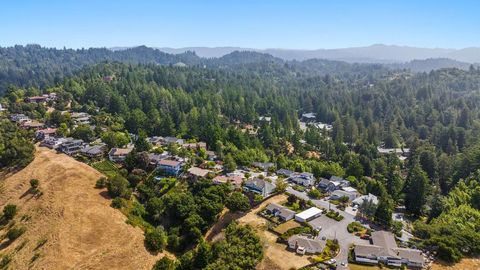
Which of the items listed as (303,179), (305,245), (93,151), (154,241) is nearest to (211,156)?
(303,179)

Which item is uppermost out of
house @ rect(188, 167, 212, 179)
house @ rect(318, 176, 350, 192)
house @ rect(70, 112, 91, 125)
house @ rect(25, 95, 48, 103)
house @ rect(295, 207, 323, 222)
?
house @ rect(25, 95, 48, 103)

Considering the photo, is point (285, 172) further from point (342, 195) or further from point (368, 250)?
point (368, 250)

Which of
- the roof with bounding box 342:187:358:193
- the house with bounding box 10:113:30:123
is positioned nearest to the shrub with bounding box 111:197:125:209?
the roof with bounding box 342:187:358:193

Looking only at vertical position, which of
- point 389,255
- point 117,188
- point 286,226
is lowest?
point 286,226

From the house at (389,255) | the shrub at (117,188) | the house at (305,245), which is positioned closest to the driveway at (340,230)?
the house at (389,255)

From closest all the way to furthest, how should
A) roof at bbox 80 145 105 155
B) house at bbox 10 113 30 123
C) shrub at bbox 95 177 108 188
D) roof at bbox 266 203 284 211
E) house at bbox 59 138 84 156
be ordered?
roof at bbox 266 203 284 211 < shrub at bbox 95 177 108 188 < roof at bbox 80 145 105 155 < house at bbox 59 138 84 156 < house at bbox 10 113 30 123

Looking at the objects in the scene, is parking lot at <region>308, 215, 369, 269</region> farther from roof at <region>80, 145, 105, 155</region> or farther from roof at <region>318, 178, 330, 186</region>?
roof at <region>80, 145, 105, 155</region>

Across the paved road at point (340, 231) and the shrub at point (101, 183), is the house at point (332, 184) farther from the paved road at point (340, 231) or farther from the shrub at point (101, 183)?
the shrub at point (101, 183)
